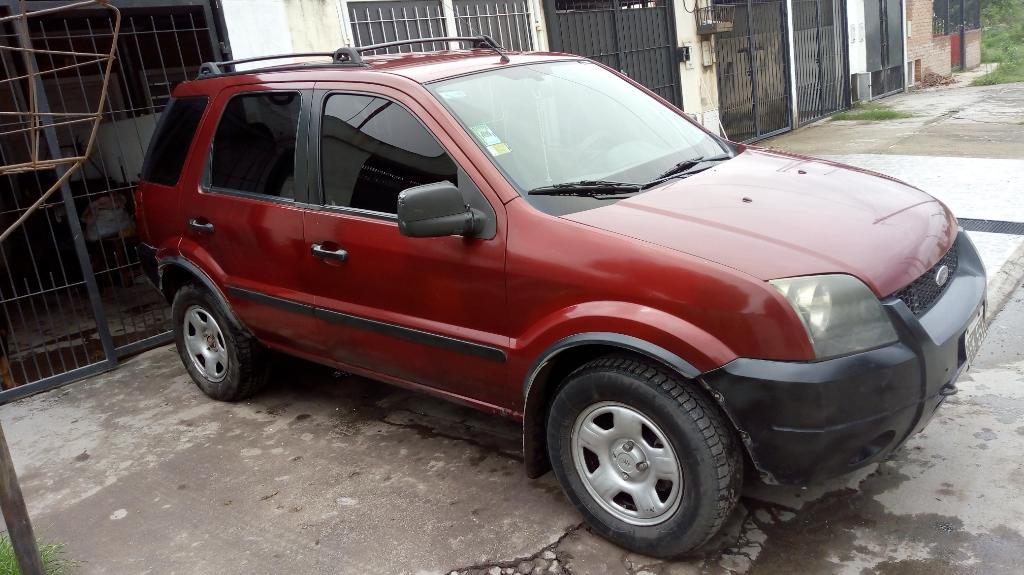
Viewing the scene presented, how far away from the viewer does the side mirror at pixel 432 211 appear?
3.11m

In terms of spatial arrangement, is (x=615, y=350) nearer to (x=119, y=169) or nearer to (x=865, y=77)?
(x=119, y=169)

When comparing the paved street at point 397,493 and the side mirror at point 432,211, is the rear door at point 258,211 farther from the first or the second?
the side mirror at point 432,211

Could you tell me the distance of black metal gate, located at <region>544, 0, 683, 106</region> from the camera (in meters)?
9.88

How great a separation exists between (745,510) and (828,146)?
29.5 ft

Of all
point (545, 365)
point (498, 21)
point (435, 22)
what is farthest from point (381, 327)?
point (498, 21)

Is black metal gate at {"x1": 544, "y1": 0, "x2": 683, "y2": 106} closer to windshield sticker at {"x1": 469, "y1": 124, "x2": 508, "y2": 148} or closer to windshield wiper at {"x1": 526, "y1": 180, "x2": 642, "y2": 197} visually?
windshield sticker at {"x1": 469, "y1": 124, "x2": 508, "y2": 148}

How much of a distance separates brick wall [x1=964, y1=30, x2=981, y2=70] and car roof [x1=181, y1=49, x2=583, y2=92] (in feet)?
77.5

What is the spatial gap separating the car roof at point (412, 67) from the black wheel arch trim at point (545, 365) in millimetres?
1382

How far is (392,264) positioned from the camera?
361 centimetres

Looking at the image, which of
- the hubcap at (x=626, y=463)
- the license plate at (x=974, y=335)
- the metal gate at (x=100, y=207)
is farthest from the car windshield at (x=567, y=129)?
the metal gate at (x=100, y=207)

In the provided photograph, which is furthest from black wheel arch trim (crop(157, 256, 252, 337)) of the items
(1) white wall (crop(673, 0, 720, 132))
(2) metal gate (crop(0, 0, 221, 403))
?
(1) white wall (crop(673, 0, 720, 132))

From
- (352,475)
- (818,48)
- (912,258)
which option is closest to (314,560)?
(352,475)

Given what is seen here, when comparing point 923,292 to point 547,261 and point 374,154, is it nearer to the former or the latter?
point 547,261

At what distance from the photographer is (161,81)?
6832mm
